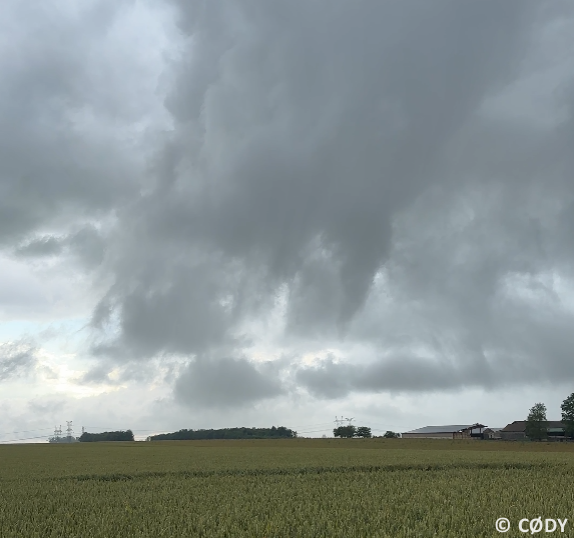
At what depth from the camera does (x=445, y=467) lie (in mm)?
46812

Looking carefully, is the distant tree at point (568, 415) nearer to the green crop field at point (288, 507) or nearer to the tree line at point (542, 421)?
the tree line at point (542, 421)

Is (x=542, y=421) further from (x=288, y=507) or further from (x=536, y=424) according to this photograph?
(x=288, y=507)

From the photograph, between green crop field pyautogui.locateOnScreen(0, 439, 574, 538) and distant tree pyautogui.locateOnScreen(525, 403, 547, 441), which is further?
distant tree pyautogui.locateOnScreen(525, 403, 547, 441)

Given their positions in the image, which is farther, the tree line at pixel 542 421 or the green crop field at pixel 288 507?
the tree line at pixel 542 421

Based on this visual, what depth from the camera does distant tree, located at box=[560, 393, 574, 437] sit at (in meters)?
175

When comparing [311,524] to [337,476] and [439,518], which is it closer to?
[439,518]

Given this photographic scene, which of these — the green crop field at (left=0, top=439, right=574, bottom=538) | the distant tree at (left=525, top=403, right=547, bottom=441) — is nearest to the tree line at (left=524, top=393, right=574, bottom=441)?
the distant tree at (left=525, top=403, right=547, bottom=441)

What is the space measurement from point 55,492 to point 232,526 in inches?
621

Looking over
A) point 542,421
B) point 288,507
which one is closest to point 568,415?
point 542,421

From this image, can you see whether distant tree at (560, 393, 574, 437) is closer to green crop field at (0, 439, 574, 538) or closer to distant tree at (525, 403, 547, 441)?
distant tree at (525, 403, 547, 441)

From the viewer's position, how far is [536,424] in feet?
569

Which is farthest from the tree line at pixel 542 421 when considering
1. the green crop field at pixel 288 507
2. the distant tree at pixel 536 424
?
the green crop field at pixel 288 507

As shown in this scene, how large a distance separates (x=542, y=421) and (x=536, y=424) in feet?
13.8

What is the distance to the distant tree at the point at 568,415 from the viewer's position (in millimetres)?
174625
